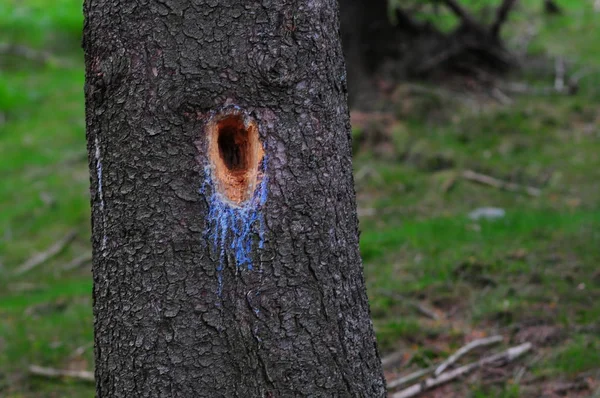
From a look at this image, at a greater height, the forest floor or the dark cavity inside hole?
the dark cavity inside hole

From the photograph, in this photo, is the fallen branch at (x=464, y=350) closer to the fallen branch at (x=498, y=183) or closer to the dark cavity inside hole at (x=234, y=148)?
the dark cavity inside hole at (x=234, y=148)

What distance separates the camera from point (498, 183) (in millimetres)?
7027

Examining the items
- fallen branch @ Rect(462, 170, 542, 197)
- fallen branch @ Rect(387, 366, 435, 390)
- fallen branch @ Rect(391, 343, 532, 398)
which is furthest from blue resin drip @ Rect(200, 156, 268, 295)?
fallen branch @ Rect(462, 170, 542, 197)

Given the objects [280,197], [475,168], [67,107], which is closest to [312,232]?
[280,197]

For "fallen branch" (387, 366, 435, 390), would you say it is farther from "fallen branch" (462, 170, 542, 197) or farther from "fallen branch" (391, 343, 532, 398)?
"fallen branch" (462, 170, 542, 197)

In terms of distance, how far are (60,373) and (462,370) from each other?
8.15 feet

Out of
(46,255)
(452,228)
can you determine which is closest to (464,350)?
(452,228)

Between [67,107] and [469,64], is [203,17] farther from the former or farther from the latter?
[67,107]

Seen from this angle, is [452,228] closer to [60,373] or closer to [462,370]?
[462,370]

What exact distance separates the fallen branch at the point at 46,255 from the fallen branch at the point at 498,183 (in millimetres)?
4148

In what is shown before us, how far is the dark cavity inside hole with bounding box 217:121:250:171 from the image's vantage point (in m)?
2.44

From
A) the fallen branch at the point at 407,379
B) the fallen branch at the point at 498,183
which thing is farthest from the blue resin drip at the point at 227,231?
the fallen branch at the point at 498,183

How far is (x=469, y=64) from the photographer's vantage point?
31.1 feet

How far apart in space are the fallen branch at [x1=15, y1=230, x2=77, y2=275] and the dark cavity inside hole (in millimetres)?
5639
